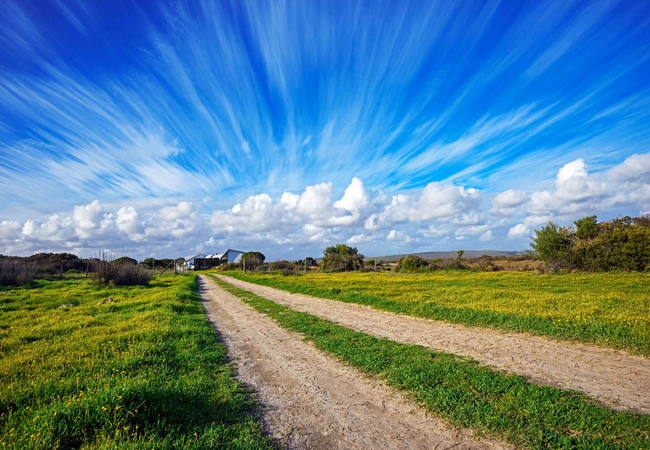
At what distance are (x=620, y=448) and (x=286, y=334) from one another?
7.10 metres

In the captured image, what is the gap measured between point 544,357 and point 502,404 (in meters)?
2.93

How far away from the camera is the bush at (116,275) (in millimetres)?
23047

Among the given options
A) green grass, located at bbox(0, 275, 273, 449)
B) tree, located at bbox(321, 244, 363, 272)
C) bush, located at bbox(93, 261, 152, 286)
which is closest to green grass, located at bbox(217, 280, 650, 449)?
green grass, located at bbox(0, 275, 273, 449)

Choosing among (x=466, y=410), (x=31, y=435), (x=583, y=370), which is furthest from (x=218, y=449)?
(x=583, y=370)

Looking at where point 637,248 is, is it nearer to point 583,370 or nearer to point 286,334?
point 583,370

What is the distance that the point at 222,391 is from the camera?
4520mm

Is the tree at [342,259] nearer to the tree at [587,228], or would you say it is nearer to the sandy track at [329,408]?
Answer: the tree at [587,228]

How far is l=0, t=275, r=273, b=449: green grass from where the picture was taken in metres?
3.12

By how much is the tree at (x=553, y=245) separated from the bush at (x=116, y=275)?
4179 centimetres

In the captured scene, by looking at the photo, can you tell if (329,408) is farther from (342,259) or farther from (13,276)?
(342,259)

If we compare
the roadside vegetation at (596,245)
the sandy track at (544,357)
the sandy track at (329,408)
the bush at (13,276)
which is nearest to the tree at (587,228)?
the roadside vegetation at (596,245)

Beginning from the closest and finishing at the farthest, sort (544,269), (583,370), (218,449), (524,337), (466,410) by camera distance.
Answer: (218,449) < (466,410) < (583,370) < (524,337) < (544,269)

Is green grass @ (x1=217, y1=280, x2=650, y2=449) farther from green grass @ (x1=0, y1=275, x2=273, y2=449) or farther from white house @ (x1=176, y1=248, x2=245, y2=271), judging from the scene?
white house @ (x1=176, y1=248, x2=245, y2=271)

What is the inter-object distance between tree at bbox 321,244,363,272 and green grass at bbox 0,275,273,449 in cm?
4787
